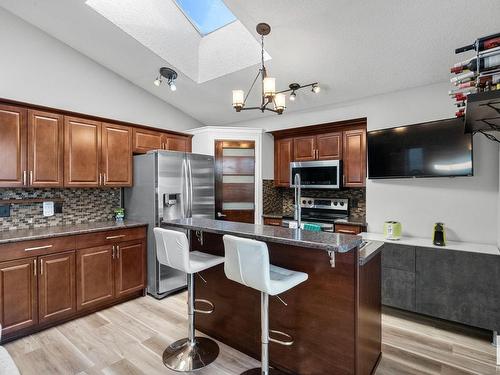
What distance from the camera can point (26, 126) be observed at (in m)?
2.79

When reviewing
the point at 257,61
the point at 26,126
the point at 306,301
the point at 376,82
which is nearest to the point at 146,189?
the point at 26,126

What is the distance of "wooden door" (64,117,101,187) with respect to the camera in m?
3.12

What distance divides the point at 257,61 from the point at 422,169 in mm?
2281

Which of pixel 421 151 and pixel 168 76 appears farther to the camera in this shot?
pixel 168 76

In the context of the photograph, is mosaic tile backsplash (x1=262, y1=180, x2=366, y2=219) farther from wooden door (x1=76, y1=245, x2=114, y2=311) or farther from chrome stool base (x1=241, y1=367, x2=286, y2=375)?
chrome stool base (x1=241, y1=367, x2=286, y2=375)

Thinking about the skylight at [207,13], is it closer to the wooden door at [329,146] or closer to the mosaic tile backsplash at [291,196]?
the wooden door at [329,146]

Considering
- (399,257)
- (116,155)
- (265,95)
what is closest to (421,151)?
(399,257)

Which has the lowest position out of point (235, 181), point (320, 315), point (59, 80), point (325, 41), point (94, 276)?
point (94, 276)

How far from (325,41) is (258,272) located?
2.46 meters

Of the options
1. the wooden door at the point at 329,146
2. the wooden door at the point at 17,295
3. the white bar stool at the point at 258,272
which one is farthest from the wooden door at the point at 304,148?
the wooden door at the point at 17,295

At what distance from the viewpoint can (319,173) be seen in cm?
403

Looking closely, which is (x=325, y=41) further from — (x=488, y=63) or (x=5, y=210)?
(x=5, y=210)

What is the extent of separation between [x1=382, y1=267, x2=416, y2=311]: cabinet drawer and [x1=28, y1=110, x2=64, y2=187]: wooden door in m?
3.82

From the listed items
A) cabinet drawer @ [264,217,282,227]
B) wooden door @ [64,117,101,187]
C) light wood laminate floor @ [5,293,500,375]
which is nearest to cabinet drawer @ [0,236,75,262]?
wooden door @ [64,117,101,187]
